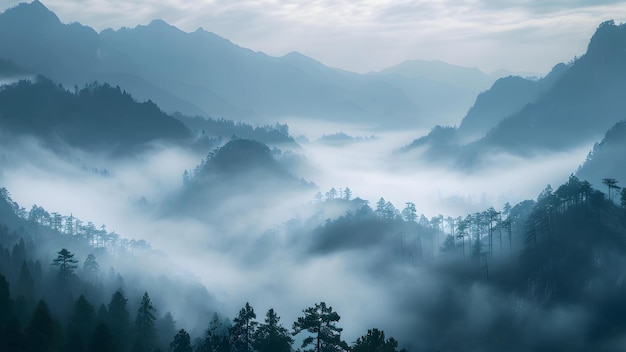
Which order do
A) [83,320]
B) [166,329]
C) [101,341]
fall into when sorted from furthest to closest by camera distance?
[166,329]
[83,320]
[101,341]

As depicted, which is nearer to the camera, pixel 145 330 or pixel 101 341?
pixel 101 341

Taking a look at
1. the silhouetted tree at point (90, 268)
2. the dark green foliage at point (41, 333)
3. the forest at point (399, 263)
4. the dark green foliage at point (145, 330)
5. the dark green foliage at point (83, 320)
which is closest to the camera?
the dark green foliage at point (41, 333)

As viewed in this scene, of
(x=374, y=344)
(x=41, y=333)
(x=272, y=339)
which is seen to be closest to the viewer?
(x=374, y=344)

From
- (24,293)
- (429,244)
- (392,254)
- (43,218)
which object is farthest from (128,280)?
(429,244)

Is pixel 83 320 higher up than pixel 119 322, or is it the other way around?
pixel 83 320

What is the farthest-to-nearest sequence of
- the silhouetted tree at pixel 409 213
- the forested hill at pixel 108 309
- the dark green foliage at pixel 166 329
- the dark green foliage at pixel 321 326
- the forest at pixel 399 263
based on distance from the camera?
the silhouetted tree at pixel 409 213
the dark green foliage at pixel 166 329
the forest at pixel 399 263
the forested hill at pixel 108 309
the dark green foliage at pixel 321 326

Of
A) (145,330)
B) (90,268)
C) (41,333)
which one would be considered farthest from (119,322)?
(90,268)

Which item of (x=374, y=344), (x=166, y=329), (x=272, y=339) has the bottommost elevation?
(x=166, y=329)

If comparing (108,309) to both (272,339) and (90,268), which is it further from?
(272,339)

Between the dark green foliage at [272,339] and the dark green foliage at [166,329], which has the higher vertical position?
the dark green foliage at [272,339]

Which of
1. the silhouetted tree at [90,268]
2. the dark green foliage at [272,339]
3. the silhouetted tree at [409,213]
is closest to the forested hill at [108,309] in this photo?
the silhouetted tree at [90,268]

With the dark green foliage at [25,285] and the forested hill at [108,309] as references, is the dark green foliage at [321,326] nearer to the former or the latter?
the forested hill at [108,309]

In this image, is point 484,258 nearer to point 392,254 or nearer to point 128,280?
point 392,254

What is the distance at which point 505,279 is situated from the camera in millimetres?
143125
